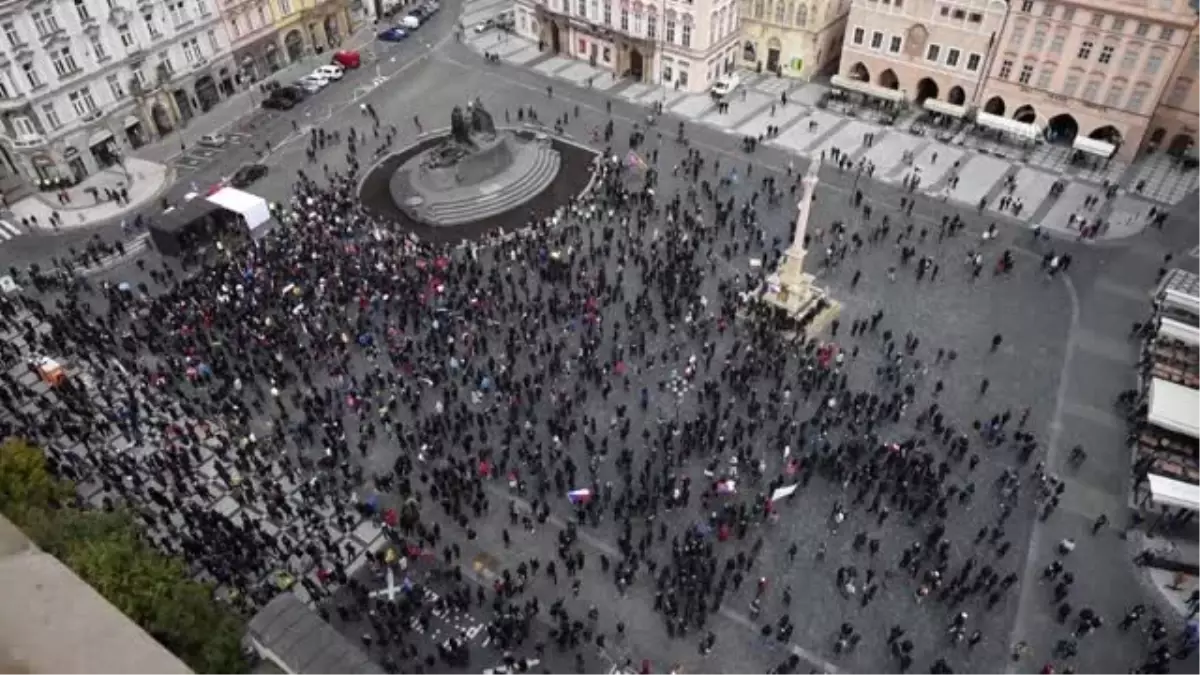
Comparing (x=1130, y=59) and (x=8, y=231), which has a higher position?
(x=1130, y=59)

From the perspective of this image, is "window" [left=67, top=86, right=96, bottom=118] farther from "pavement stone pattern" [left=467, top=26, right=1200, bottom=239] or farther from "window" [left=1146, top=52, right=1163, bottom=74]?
"window" [left=1146, top=52, right=1163, bottom=74]

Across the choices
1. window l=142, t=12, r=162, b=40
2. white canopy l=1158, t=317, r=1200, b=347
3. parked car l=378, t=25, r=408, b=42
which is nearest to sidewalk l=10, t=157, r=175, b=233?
window l=142, t=12, r=162, b=40

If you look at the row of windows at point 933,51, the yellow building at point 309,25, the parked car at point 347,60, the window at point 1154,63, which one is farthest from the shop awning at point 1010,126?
the yellow building at point 309,25

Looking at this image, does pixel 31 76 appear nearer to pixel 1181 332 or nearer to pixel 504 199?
pixel 504 199

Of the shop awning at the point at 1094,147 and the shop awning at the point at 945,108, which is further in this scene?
the shop awning at the point at 945,108

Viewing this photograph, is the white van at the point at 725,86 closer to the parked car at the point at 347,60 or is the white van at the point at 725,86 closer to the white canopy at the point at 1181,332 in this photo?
the parked car at the point at 347,60

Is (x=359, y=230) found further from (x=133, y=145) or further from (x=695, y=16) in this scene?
(x=695, y=16)

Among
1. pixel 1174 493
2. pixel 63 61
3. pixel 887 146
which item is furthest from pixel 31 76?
pixel 1174 493

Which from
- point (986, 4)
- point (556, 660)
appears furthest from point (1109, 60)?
point (556, 660)
